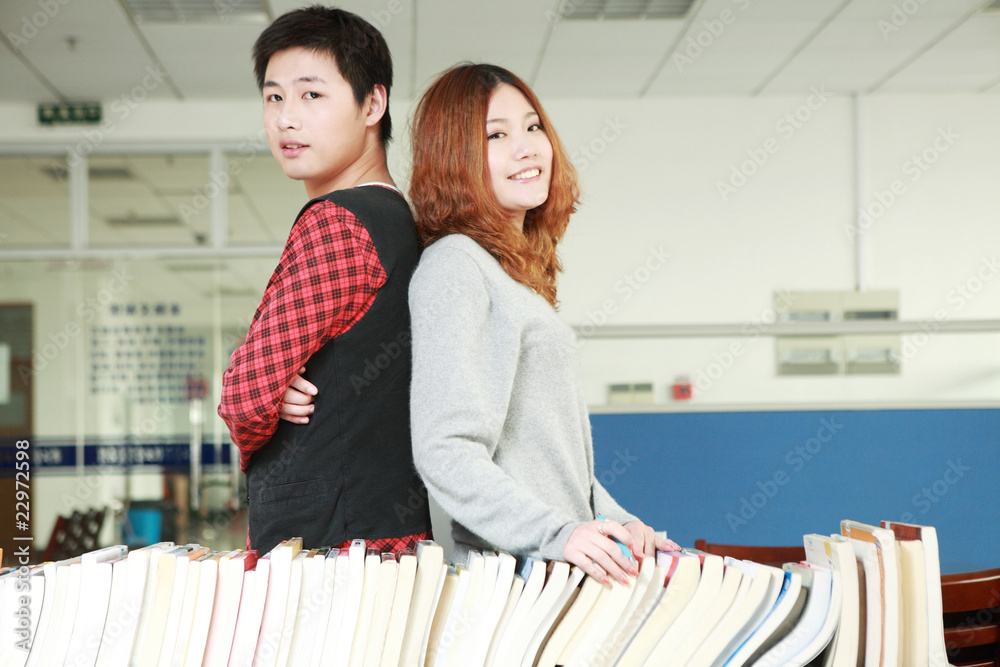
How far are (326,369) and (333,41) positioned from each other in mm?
555

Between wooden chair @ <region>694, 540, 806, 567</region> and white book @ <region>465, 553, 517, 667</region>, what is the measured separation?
1235 mm

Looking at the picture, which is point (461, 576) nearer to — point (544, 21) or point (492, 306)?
point (492, 306)

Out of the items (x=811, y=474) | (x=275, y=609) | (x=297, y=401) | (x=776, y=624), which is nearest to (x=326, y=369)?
(x=297, y=401)

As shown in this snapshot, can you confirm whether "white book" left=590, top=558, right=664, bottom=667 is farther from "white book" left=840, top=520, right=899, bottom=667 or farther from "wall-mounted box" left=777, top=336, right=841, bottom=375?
"wall-mounted box" left=777, top=336, right=841, bottom=375

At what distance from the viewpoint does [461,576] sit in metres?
0.91

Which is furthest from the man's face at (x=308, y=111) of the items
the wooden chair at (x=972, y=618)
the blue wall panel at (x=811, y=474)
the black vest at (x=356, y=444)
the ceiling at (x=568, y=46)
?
the ceiling at (x=568, y=46)

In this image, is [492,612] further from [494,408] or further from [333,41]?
[333,41]

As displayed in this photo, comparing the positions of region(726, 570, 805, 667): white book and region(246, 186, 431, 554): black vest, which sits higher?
region(246, 186, 431, 554): black vest

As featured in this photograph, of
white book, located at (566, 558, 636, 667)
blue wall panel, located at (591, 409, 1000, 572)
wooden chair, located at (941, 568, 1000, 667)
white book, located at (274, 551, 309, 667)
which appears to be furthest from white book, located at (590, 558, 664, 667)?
blue wall panel, located at (591, 409, 1000, 572)

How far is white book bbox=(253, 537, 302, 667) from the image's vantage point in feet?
2.88

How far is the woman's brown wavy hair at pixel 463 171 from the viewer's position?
3.79 feet

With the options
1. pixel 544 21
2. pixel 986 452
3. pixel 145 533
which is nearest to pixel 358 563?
pixel 986 452

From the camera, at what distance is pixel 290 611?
88 centimetres

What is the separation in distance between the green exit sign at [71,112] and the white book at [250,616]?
5.27 metres
